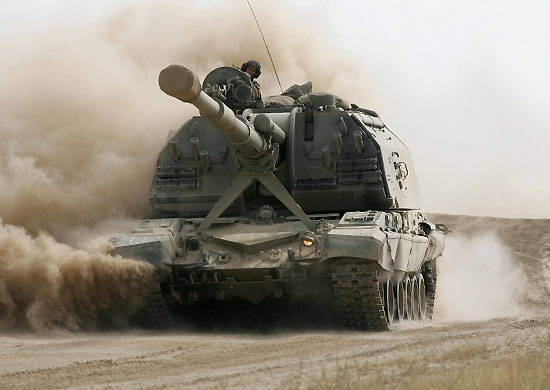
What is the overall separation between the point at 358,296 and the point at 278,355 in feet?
9.91

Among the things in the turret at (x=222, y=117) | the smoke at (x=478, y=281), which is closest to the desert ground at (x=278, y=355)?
the turret at (x=222, y=117)

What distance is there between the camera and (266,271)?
46.7 feet

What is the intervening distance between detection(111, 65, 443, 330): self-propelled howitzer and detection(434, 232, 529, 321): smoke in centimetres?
400

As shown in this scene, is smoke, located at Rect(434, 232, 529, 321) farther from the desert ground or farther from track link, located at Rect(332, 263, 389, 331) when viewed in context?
track link, located at Rect(332, 263, 389, 331)

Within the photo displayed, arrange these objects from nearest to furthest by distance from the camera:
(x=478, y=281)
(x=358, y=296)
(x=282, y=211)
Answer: (x=358, y=296)
(x=282, y=211)
(x=478, y=281)

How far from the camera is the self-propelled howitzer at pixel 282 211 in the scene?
46.4 feet

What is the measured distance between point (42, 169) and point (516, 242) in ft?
52.4

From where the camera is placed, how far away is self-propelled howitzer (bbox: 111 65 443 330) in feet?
46.4

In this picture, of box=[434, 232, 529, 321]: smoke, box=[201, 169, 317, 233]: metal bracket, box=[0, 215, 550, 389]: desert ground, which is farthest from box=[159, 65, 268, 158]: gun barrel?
box=[434, 232, 529, 321]: smoke

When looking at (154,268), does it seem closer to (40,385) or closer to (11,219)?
(11,219)

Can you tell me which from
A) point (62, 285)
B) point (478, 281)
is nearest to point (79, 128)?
point (62, 285)

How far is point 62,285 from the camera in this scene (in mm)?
14227

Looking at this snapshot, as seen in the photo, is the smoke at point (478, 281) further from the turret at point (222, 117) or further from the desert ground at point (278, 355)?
the turret at point (222, 117)

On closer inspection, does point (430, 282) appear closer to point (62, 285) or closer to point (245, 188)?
point (245, 188)
